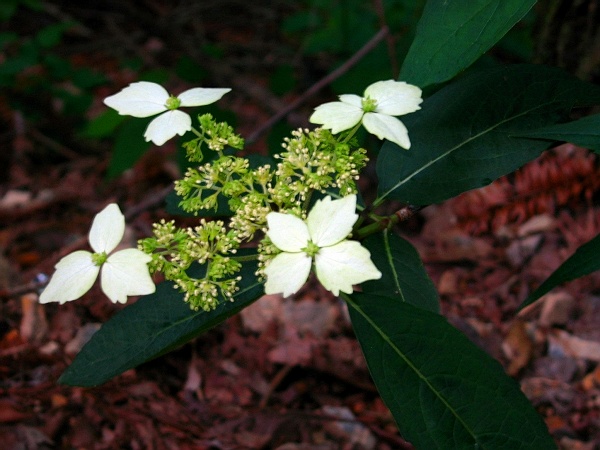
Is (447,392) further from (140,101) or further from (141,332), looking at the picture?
(140,101)

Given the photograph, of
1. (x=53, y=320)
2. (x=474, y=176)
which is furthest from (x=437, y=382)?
(x=53, y=320)

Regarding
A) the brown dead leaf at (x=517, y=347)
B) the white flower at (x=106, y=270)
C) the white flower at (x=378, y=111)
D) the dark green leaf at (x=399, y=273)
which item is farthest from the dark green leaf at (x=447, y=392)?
the brown dead leaf at (x=517, y=347)

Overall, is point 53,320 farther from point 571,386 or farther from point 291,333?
point 571,386

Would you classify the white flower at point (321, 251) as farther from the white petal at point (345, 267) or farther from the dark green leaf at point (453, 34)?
the dark green leaf at point (453, 34)

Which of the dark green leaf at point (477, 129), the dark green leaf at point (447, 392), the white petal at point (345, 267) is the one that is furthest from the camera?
the dark green leaf at point (477, 129)

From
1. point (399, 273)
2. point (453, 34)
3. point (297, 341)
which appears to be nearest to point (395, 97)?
point (453, 34)
